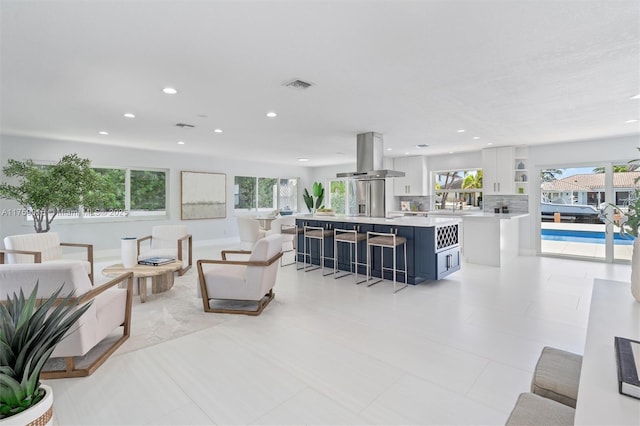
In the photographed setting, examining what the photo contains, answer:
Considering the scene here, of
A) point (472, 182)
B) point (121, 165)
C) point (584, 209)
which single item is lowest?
point (584, 209)

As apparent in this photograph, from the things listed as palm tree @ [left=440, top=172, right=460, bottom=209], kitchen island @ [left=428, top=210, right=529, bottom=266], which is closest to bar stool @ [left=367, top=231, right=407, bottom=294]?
→ kitchen island @ [left=428, top=210, right=529, bottom=266]

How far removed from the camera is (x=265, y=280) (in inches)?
143

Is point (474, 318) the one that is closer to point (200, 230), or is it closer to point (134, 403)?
point (134, 403)

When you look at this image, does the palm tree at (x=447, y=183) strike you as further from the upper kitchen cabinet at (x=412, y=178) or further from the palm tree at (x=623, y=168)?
the palm tree at (x=623, y=168)

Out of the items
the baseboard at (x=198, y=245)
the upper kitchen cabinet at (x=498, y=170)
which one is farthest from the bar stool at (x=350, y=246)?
the baseboard at (x=198, y=245)

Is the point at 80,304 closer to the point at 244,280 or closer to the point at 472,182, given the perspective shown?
the point at 244,280

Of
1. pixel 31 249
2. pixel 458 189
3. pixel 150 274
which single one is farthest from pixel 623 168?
pixel 31 249

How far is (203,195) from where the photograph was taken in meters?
8.81

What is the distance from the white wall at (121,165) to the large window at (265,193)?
27 centimetres

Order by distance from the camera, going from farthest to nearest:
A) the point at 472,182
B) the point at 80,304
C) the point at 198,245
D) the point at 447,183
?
the point at 447,183 < the point at 198,245 < the point at 472,182 < the point at 80,304

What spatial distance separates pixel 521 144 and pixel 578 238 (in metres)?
2.42

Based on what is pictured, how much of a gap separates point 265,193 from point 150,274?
6.94m

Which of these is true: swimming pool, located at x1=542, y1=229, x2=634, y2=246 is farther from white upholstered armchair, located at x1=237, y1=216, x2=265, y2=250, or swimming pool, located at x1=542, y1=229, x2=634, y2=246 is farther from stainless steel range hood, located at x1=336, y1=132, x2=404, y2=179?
white upholstered armchair, located at x1=237, y1=216, x2=265, y2=250

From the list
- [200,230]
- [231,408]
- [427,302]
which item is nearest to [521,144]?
[427,302]
